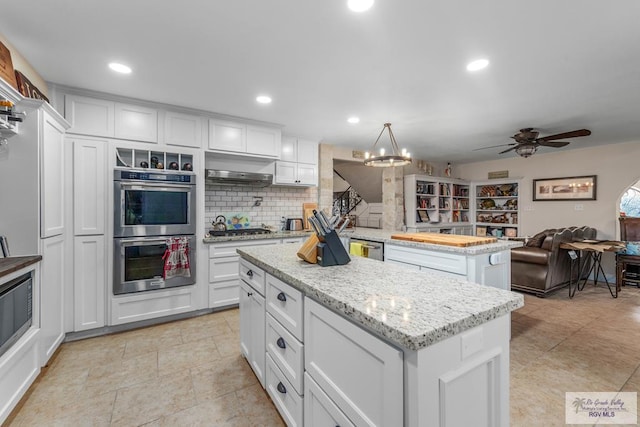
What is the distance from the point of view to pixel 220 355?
239cm

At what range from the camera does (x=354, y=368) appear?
0.98 m

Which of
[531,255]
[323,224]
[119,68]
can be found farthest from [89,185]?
[531,255]

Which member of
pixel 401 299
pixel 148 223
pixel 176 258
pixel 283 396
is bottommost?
pixel 283 396

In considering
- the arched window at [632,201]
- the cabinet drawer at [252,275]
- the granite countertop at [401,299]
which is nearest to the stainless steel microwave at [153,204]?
the cabinet drawer at [252,275]

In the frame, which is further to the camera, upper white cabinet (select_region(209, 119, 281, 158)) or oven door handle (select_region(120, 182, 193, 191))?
upper white cabinet (select_region(209, 119, 281, 158))

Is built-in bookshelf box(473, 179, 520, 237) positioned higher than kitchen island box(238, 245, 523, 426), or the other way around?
built-in bookshelf box(473, 179, 520, 237)

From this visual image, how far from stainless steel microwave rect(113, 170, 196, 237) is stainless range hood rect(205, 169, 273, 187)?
306 millimetres

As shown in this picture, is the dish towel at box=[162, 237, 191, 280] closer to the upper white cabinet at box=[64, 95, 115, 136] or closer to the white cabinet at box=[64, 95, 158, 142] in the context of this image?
the white cabinet at box=[64, 95, 158, 142]

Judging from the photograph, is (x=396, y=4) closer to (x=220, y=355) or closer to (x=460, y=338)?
(x=460, y=338)

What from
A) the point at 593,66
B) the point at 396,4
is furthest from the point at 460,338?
the point at 593,66

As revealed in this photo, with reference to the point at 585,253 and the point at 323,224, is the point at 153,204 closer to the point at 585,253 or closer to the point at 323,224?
the point at 323,224

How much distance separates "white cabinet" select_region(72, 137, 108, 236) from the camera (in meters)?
2.61

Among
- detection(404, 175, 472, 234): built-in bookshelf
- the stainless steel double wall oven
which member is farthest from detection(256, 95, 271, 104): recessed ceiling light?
detection(404, 175, 472, 234): built-in bookshelf

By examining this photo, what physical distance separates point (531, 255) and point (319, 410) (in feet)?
13.4
